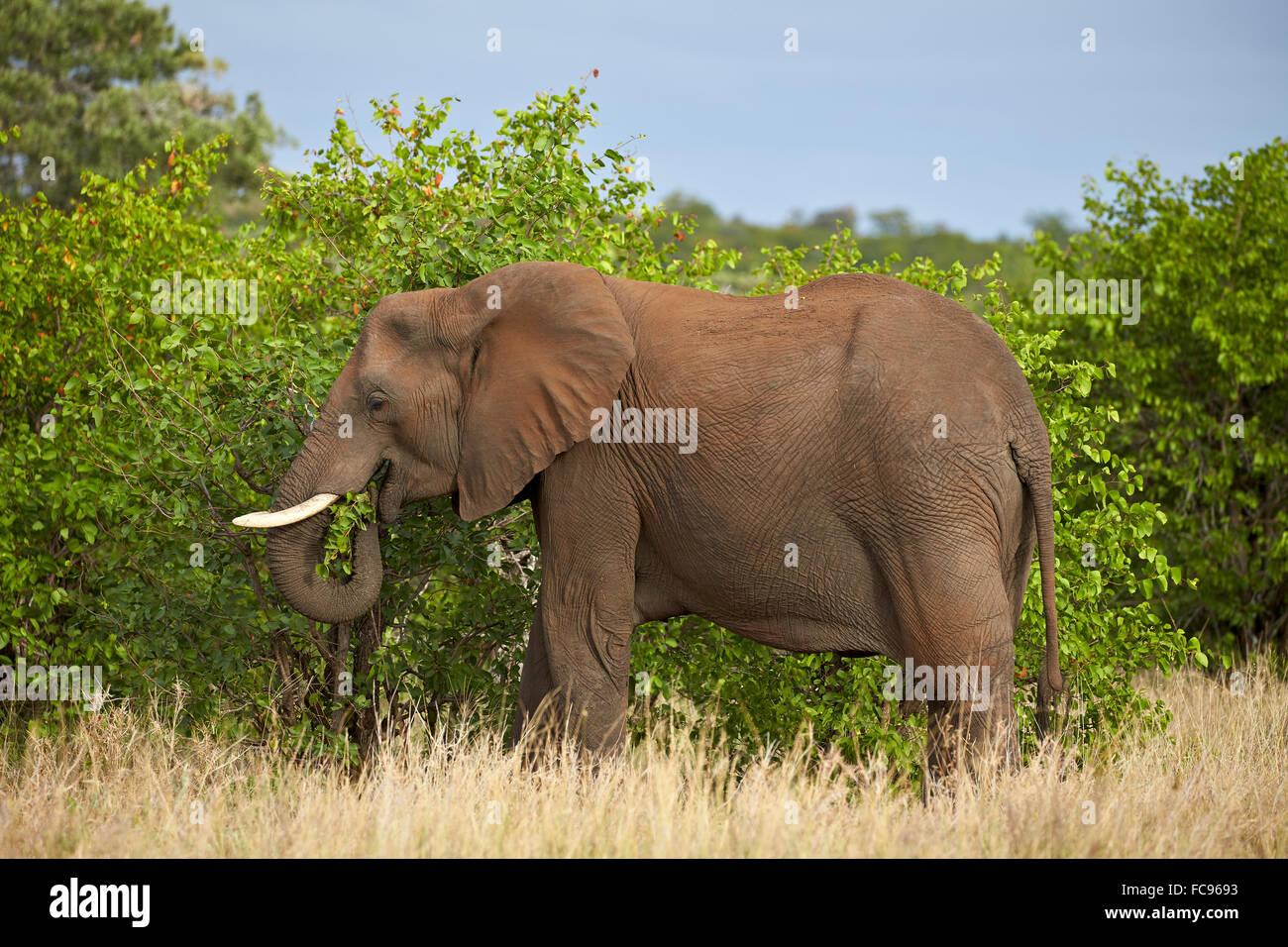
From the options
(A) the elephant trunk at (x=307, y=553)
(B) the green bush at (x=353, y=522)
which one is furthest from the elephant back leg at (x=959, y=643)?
(A) the elephant trunk at (x=307, y=553)

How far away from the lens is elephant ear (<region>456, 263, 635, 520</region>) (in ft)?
21.2

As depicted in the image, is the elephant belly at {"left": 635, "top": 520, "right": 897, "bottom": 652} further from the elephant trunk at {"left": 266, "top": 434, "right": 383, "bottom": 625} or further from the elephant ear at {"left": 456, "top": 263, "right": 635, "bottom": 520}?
the elephant trunk at {"left": 266, "top": 434, "right": 383, "bottom": 625}

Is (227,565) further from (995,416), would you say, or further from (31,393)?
(995,416)

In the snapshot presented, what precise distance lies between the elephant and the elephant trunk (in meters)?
0.01

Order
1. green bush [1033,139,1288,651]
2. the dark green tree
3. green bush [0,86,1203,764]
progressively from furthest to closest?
the dark green tree, green bush [1033,139,1288,651], green bush [0,86,1203,764]

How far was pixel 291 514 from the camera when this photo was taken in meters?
6.42

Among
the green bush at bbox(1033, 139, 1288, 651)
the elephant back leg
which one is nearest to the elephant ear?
the elephant back leg

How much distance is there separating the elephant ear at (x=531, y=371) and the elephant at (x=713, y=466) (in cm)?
1

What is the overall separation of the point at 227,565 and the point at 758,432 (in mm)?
3239

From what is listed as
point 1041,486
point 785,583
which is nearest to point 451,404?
point 785,583

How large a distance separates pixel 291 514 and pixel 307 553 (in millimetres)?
282

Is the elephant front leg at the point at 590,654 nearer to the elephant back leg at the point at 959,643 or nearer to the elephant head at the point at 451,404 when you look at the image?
the elephant head at the point at 451,404

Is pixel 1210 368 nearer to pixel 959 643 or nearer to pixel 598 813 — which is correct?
pixel 959 643
